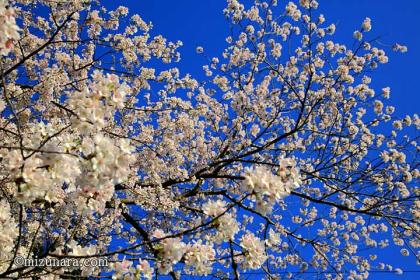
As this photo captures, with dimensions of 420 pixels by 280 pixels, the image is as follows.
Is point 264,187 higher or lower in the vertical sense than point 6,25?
lower

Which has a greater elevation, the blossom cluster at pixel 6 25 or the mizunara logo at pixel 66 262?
the blossom cluster at pixel 6 25

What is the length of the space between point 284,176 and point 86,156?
1384 millimetres

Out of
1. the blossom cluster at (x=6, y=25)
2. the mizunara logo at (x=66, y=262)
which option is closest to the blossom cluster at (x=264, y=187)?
the mizunara logo at (x=66, y=262)

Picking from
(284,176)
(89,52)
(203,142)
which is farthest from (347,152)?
(284,176)

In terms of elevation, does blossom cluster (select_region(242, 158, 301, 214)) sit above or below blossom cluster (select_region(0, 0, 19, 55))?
below

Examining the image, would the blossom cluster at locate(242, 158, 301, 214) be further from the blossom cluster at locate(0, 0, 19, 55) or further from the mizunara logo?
the blossom cluster at locate(0, 0, 19, 55)

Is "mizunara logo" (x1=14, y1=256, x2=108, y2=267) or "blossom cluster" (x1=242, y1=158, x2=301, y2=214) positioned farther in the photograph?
"mizunara logo" (x1=14, y1=256, x2=108, y2=267)

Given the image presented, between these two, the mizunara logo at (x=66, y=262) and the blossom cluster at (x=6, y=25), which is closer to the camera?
the blossom cluster at (x=6, y=25)

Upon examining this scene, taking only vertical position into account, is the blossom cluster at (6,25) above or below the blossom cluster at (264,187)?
above

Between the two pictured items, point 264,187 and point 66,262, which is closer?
point 264,187

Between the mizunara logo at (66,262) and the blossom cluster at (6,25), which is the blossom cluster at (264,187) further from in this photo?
Result: the blossom cluster at (6,25)

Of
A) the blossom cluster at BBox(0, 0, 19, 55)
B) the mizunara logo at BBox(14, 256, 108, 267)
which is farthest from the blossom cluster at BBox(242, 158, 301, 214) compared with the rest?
the blossom cluster at BBox(0, 0, 19, 55)

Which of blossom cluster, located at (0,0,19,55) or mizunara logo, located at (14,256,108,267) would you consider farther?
mizunara logo, located at (14,256,108,267)

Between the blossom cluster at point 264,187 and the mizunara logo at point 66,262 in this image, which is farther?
the mizunara logo at point 66,262
